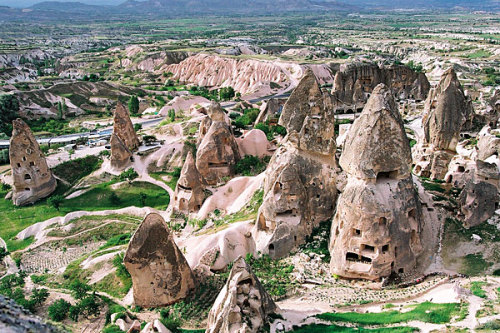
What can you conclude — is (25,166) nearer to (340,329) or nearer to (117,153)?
(117,153)

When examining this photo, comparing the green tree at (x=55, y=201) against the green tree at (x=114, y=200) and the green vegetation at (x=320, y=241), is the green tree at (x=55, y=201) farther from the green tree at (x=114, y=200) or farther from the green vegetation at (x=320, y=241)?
the green vegetation at (x=320, y=241)

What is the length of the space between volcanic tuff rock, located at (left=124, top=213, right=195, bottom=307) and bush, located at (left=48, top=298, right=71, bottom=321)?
170 inches

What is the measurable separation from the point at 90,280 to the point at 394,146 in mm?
21801

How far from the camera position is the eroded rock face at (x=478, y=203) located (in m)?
26.8

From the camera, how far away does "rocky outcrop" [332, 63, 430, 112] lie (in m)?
78.7

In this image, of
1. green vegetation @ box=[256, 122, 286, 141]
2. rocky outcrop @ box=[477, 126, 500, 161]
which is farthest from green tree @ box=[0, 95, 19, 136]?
rocky outcrop @ box=[477, 126, 500, 161]

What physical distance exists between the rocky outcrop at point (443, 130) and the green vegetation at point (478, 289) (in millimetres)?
19521

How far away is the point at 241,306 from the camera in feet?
58.5

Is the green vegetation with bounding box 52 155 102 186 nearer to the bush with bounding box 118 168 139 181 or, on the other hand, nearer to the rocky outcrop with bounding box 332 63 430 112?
the bush with bounding box 118 168 139 181

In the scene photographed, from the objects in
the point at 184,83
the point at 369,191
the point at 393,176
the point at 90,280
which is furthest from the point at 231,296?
the point at 184,83

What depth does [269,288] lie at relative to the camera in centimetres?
2314

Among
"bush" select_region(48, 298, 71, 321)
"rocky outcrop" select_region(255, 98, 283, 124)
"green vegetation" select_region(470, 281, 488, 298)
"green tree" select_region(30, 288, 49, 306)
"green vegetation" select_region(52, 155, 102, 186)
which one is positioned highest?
"green vegetation" select_region(470, 281, 488, 298)

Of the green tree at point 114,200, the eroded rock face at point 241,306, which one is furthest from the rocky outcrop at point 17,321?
the green tree at point 114,200

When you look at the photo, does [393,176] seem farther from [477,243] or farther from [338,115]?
[338,115]
